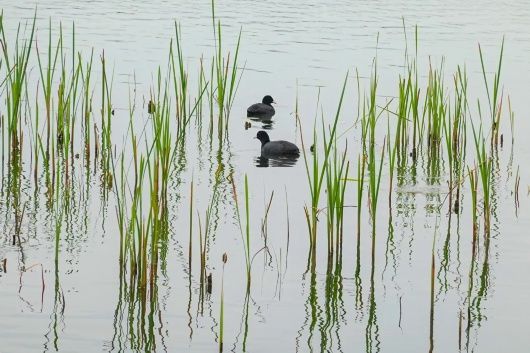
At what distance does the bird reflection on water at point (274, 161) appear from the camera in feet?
33.9

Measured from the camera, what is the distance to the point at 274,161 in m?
10.3

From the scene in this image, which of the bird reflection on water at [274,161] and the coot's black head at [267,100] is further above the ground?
the coot's black head at [267,100]

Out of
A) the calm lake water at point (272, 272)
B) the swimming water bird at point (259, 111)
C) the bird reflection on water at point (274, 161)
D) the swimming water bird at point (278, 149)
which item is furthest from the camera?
the swimming water bird at point (259, 111)

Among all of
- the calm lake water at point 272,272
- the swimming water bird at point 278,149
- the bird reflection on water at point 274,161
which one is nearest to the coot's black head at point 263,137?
the calm lake water at point 272,272

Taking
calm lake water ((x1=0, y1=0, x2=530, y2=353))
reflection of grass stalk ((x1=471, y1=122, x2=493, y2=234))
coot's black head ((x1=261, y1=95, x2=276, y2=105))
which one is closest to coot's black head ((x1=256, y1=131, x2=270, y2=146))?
calm lake water ((x1=0, y1=0, x2=530, y2=353))

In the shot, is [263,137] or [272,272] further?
[263,137]

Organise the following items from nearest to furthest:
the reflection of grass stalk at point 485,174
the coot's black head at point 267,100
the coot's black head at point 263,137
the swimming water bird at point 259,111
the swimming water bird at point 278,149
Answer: the reflection of grass stalk at point 485,174
the swimming water bird at point 278,149
the coot's black head at point 263,137
the swimming water bird at point 259,111
the coot's black head at point 267,100

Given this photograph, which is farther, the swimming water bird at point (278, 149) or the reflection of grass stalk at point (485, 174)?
the swimming water bird at point (278, 149)

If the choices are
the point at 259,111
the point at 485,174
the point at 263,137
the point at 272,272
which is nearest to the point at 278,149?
the point at 263,137

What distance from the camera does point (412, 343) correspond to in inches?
222

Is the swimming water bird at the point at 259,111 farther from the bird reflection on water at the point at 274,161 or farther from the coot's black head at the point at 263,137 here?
the bird reflection on water at the point at 274,161

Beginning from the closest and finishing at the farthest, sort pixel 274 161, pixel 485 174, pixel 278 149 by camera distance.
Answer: pixel 485 174, pixel 274 161, pixel 278 149

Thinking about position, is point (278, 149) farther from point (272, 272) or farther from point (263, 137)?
point (272, 272)

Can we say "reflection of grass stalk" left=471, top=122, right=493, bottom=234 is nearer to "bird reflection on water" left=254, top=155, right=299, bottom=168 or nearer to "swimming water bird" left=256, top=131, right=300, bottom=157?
"bird reflection on water" left=254, top=155, right=299, bottom=168
